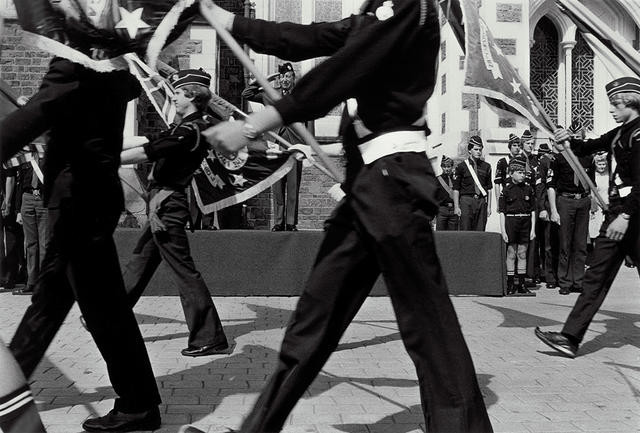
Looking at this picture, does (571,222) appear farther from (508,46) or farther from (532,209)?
(508,46)

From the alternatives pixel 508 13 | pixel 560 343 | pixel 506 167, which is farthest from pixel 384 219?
pixel 508 13

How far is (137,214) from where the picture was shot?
12375mm

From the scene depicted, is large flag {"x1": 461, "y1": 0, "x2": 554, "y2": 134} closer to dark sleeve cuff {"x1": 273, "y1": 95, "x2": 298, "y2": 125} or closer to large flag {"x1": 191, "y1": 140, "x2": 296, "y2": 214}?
dark sleeve cuff {"x1": 273, "y1": 95, "x2": 298, "y2": 125}

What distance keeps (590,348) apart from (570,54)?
1303 cm

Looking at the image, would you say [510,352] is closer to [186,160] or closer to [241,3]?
[186,160]

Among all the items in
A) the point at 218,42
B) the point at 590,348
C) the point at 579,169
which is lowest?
the point at 590,348

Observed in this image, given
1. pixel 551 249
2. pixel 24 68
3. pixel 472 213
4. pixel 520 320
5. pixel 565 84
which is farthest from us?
pixel 565 84

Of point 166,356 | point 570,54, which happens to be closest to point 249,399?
point 166,356

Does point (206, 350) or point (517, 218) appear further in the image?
point (517, 218)

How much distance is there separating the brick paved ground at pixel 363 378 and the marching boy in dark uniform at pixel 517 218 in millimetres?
2827

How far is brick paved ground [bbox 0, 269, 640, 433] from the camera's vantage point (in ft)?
12.9

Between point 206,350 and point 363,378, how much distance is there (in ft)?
4.68

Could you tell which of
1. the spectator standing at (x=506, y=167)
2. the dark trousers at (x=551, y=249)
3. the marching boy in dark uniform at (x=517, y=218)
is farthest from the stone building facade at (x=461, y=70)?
the dark trousers at (x=551, y=249)

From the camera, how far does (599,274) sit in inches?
241
